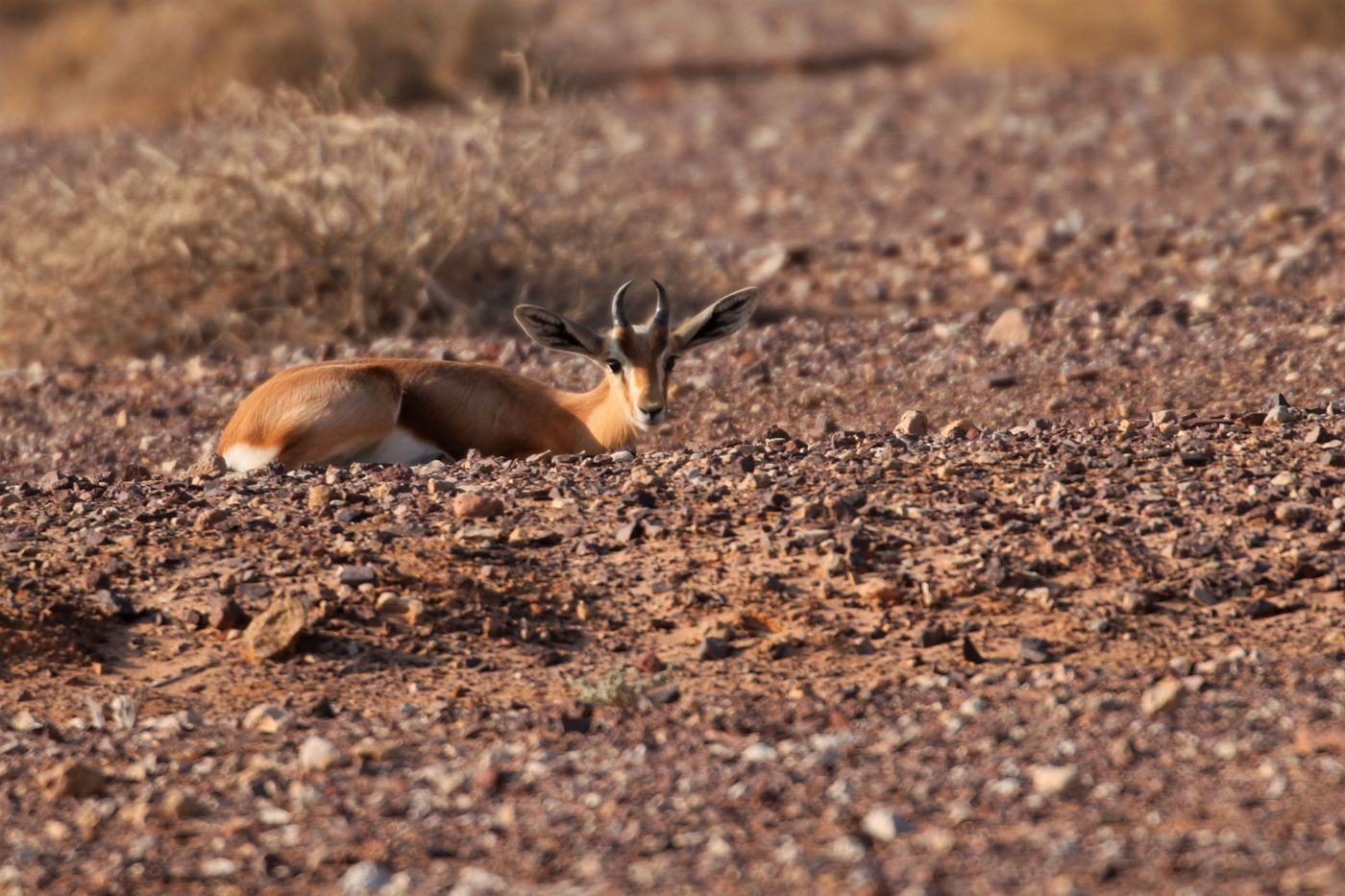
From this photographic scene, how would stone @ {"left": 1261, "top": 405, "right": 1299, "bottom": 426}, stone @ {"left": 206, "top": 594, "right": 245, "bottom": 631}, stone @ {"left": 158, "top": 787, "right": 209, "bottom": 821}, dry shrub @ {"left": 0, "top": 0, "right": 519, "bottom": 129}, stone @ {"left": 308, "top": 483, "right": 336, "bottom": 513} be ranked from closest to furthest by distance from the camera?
stone @ {"left": 158, "top": 787, "right": 209, "bottom": 821}, stone @ {"left": 206, "top": 594, "right": 245, "bottom": 631}, stone @ {"left": 308, "top": 483, "right": 336, "bottom": 513}, stone @ {"left": 1261, "top": 405, "right": 1299, "bottom": 426}, dry shrub @ {"left": 0, "top": 0, "right": 519, "bottom": 129}

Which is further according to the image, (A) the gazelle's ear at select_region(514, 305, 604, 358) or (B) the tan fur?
(A) the gazelle's ear at select_region(514, 305, 604, 358)

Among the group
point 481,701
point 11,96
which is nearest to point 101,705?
point 481,701

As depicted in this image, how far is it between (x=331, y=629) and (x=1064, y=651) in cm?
226

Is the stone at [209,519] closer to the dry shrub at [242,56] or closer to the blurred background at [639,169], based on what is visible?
the blurred background at [639,169]

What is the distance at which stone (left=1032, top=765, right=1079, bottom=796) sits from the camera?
→ 479cm

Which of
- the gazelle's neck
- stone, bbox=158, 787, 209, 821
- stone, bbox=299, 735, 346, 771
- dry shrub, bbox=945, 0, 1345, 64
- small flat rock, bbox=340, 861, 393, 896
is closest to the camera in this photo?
small flat rock, bbox=340, 861, 393, 896

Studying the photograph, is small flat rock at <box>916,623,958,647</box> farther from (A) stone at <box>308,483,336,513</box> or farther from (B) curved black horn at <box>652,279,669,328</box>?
(B) curved black horn at <box>652,279,669,328</box>

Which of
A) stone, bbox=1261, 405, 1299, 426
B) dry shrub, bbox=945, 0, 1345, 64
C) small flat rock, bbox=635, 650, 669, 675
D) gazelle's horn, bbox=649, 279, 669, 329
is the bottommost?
small flat rock, bbox=635, 650, 669, 675

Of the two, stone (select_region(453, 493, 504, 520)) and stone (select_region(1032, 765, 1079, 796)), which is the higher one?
stone (select_region(453, 493, 504, 520))

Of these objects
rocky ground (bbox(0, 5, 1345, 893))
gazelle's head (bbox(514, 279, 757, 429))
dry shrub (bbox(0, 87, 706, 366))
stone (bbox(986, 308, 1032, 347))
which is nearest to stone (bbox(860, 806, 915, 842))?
rocky ground (bbox(0, 5, 1345, 893))

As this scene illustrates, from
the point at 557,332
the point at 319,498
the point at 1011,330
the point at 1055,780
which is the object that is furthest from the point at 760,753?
the point at 1011,330

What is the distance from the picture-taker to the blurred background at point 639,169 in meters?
11.1

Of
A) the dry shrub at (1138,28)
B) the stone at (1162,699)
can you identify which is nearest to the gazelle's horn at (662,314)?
the stone at (1162,699)

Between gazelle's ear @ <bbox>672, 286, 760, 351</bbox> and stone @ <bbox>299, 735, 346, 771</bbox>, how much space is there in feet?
11.3
